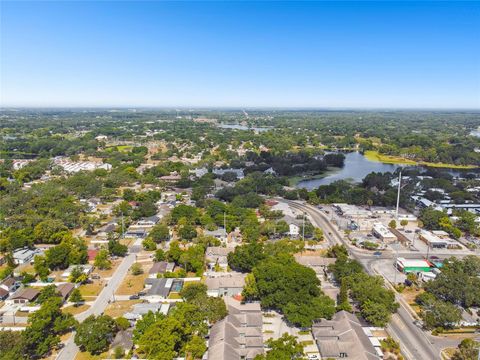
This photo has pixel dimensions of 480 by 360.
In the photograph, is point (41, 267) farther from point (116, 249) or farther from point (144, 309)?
point (144, 309)

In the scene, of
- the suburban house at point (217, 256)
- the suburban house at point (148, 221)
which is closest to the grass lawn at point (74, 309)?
the suburban house at point (217, 256)

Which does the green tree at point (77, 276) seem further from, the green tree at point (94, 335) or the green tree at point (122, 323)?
the green tree at point (94, 335)

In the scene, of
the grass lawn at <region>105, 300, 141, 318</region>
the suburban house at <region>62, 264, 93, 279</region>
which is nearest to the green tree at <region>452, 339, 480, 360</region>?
the grass lawn at <region>105, 300, 141, 318</region>

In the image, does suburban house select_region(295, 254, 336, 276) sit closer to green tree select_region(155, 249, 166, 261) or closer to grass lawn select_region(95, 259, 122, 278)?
green tree select_region(155, 249, 166, 261)

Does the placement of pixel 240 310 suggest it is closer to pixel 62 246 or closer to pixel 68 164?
pixel 62 246

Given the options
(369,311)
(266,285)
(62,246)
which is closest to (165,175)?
(62,246)

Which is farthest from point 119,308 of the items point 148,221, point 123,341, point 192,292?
point 148,221
